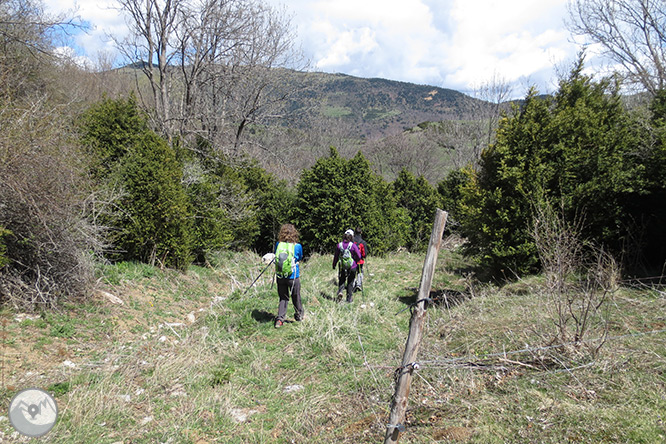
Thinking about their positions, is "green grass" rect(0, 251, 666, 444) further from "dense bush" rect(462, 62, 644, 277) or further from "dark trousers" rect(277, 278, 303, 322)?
"dense bush" rect(462, 62, 644, 277)

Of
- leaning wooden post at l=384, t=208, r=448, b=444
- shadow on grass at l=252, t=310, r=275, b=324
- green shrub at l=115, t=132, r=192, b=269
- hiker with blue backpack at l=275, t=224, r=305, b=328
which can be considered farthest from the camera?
green shrub at l=115, t=132, r=192, b=269

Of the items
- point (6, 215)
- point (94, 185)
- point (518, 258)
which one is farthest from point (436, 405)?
point (94, 185)

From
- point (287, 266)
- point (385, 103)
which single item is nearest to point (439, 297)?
point (287, 266)

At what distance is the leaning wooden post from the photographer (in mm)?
2963

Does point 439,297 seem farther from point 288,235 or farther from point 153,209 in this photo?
point 153,209

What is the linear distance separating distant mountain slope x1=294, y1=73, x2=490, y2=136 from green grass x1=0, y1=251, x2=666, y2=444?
4038 centimetres

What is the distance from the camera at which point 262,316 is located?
6.76 metres

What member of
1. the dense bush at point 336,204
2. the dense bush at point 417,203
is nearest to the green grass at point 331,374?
the dense bush at point 336,204

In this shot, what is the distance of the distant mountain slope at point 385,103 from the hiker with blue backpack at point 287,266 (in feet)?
132

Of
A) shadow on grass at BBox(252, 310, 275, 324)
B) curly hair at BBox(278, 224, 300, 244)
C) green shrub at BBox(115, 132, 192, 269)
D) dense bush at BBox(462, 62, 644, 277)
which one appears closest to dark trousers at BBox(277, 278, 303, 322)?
shadow on grass at BBox(252, 310, 275, 324)

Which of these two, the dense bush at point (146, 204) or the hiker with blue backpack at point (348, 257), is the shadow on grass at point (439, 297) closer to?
the hiker with blue backpack at point (348, 257)

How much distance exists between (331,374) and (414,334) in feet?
6.97

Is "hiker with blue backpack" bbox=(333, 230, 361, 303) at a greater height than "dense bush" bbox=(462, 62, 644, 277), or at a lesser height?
lesser

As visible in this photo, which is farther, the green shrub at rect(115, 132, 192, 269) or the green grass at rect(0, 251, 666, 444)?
the green shrub at rect(115, 132, 192, 269)
